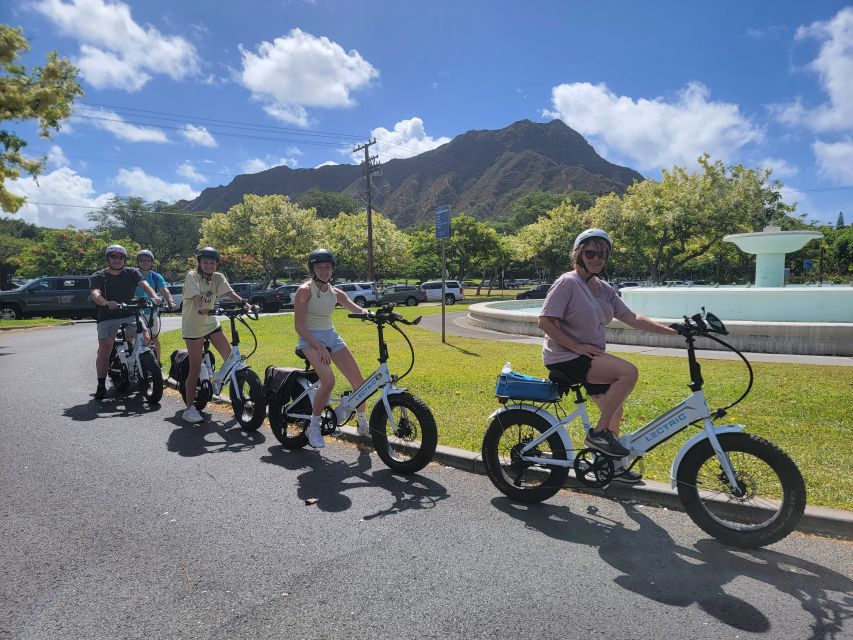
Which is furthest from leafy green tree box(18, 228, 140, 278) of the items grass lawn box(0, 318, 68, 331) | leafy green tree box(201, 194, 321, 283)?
grass lawn box(0, 318, 68, 331)

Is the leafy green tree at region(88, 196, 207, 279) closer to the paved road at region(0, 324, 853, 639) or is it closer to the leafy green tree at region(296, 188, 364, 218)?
the leafy green tree at region(296, 188, 364, 218)

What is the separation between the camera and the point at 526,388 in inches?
145

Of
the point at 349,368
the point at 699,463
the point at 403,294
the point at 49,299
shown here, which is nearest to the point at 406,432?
the point at 349,368

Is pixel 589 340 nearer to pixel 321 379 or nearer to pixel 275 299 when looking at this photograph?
Result: pixel 321 379

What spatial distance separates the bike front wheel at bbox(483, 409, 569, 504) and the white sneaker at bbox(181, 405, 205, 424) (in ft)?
12.3

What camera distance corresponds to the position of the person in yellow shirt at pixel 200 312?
5738 millimetres

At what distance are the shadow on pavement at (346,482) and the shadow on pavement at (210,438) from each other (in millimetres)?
473

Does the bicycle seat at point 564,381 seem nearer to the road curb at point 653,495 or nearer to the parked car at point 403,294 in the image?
the road curb at point 653,495

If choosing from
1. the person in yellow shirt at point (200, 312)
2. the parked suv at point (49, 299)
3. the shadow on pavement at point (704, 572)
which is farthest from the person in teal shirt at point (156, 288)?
the parked suv at point (49, 299)

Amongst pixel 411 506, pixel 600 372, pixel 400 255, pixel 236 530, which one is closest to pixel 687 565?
pixel 600 372

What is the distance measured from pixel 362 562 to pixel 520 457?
55.1 inches

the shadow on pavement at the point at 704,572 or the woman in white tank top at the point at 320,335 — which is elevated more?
the woman in white tank top at the point at 320,335

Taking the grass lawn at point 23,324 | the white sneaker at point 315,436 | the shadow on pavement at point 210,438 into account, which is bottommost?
the grass lawn at point 23,324

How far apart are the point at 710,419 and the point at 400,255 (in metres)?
46.3
